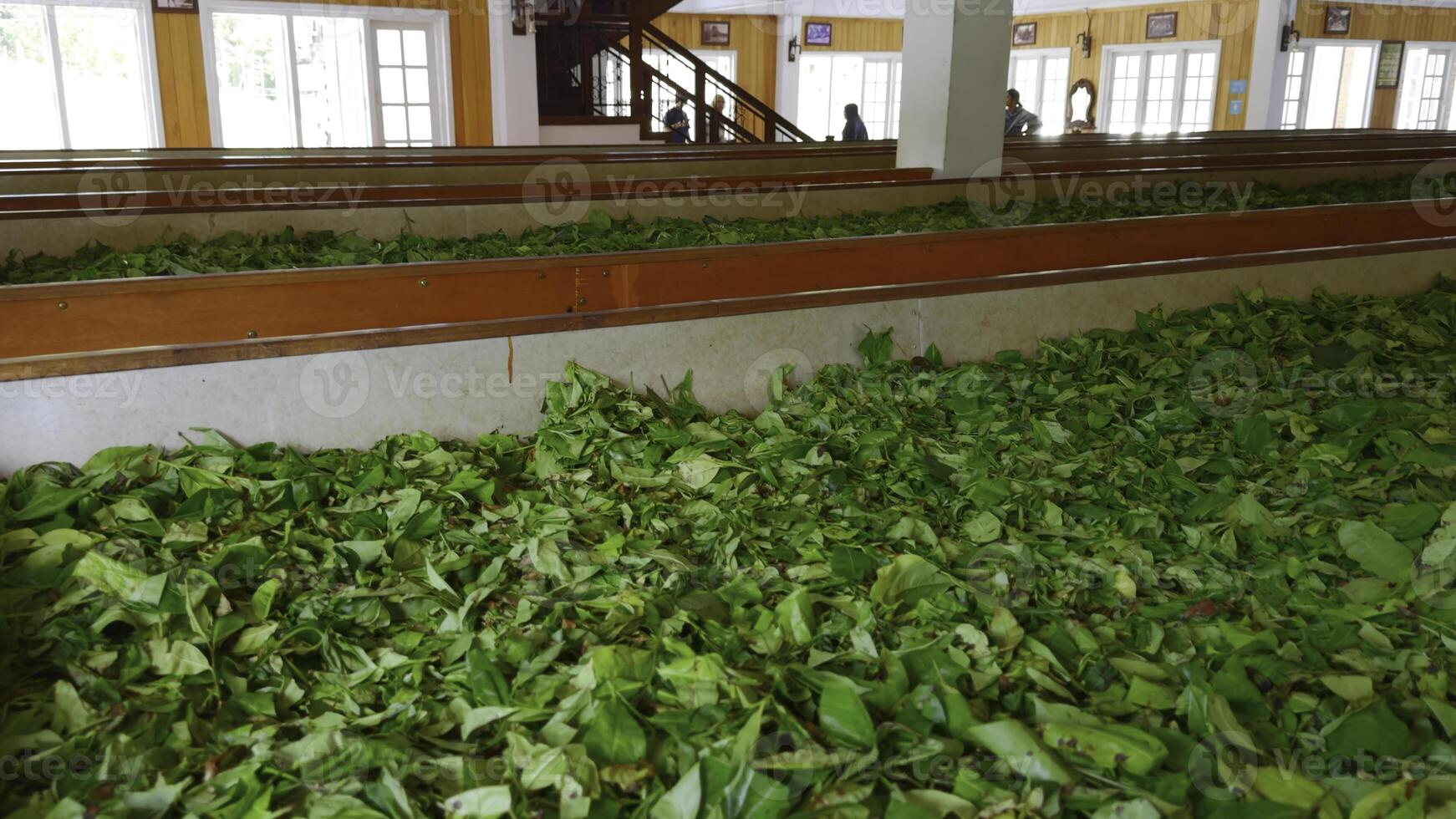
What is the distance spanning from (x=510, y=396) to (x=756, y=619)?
3.48ft

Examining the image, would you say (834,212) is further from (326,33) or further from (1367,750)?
(326,33)

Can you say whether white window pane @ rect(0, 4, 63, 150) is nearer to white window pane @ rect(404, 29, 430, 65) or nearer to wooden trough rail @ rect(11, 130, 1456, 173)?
white window pane @ rect(404, 29, 430, 65)

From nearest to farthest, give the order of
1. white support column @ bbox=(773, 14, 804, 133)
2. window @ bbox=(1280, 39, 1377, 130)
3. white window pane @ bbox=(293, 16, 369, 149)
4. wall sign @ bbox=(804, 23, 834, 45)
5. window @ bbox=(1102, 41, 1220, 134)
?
1. white window pane @ bbox=(293, 16, 369, 149)
2. window @ bbox=(1280, 39, 1377, 130)
3. window @ bbox=(1102, 41, 1220, 134)
4. white support column @ bbox=(773, 14, 804, 133)
5. wall sign @ bbox=(804, 23, 834, 45)

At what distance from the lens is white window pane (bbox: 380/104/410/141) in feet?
34.8

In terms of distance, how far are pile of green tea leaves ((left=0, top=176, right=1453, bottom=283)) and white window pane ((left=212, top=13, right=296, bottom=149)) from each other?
288 inches

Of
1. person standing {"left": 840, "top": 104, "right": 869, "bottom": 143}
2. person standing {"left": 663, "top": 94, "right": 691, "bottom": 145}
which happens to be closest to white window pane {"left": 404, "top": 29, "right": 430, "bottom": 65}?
person standing {"left": 663, "top": 94, "right": 691, "bottom": 145}

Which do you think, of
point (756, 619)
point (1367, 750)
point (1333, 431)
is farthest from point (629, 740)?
point (1333, 431)

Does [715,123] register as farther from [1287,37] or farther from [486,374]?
[1287,37]

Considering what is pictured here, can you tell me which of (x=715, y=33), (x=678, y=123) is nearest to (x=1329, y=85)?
(x=715, y=33)

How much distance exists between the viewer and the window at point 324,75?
10141 mm

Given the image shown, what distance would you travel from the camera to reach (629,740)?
1.27 metres

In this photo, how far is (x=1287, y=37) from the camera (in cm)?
1471

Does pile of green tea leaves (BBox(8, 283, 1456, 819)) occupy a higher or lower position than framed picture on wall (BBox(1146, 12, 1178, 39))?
lower

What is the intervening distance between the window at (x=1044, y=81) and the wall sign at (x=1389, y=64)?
449 centimetres
